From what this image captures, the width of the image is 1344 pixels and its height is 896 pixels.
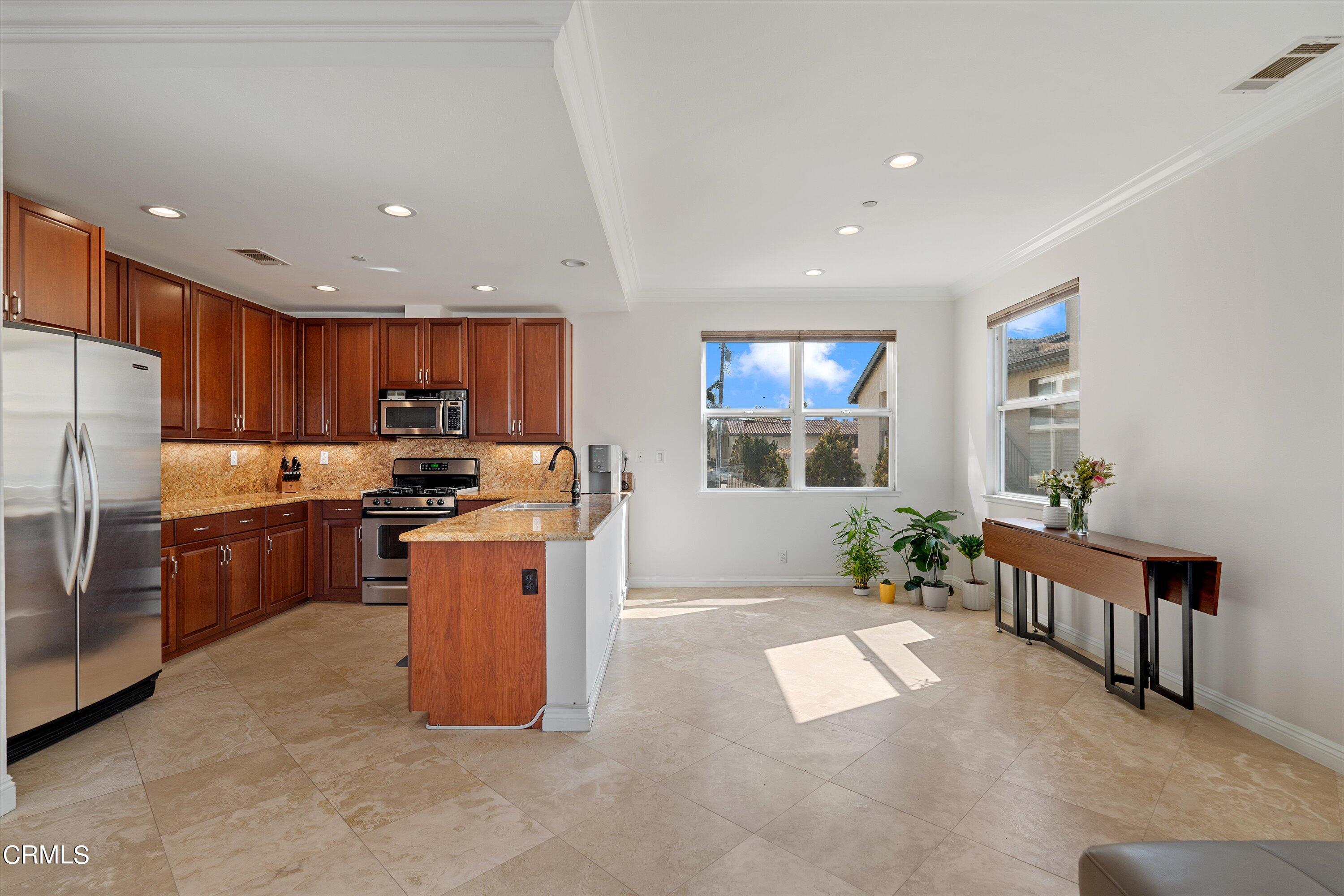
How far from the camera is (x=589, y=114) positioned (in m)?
2.38

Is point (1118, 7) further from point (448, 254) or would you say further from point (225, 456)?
Answer: point (225, 456)

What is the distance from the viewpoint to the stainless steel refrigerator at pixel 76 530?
230cm

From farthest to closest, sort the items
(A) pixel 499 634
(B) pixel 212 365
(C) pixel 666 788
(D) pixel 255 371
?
(D) pixel 255 371, (B) pixel 212 365, (A) pixel 499 634, (C) pixel 666 788

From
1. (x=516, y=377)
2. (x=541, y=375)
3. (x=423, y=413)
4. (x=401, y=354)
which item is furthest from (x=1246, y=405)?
(x=401, y=354)

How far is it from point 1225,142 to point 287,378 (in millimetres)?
6065

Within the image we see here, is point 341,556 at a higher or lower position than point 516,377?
lower

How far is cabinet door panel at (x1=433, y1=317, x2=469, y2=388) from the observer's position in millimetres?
5039

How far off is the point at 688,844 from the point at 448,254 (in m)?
3.31

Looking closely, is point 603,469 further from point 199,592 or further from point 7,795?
point 7,795

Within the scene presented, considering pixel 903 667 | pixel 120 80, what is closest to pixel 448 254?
pixel 120 80

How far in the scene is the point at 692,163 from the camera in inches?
116

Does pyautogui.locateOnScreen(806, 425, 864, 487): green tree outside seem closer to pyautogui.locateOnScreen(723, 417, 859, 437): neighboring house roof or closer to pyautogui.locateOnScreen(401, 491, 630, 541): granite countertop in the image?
pyautogui.locateOnScreen(723, 417, 859, 437): neighboring house roof

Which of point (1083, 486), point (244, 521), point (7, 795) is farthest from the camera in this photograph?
point (244, 521)

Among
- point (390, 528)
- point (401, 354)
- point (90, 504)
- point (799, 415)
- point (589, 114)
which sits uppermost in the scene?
point (589, 114)
